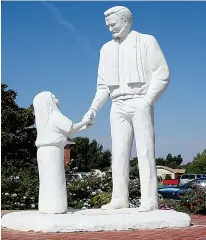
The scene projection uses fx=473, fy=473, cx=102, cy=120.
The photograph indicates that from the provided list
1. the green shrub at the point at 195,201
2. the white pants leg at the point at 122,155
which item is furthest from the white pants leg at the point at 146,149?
the green shrub at the point at 195,201

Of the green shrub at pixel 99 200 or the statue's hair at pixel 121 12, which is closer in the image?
the statue's hair at pixel 121 12

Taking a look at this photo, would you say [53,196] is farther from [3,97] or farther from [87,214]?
[3,97]

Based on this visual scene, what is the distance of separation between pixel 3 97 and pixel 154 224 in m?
18.4

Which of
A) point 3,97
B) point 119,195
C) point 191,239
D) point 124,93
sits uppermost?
point 3,97

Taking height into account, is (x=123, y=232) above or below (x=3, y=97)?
below

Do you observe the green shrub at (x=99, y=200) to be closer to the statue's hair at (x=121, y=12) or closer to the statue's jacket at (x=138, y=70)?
the statue's jacket at (x=138, y=70)

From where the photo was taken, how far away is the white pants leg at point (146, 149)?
8195 millimetres

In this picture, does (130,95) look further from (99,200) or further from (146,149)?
(99,200)

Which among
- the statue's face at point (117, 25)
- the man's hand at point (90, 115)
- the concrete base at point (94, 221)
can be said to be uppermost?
the statue's face at point (117, 25)

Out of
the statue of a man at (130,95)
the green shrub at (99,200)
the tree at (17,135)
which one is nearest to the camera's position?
the statue of a man at (130,95)

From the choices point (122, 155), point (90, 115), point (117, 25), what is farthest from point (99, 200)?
point (117, 25)

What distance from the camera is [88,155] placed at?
54500mm

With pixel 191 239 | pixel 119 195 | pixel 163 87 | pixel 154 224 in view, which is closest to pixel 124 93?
pixel 163 87

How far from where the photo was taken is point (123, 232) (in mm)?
7270
